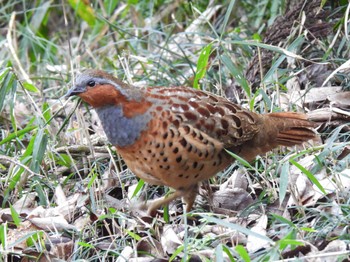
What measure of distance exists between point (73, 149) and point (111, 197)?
65 cm

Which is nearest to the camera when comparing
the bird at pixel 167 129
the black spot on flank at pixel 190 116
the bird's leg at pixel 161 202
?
the bird at pixel 167 129

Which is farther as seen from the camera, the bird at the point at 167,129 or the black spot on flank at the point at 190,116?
the black spot on flank at the point at 190,116

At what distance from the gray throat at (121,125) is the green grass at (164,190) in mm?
407

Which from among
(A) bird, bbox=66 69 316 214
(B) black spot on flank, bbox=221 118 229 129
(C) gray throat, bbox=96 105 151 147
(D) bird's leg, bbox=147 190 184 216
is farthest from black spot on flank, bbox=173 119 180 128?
(D) bird's leg, bbox=147 190 184 216

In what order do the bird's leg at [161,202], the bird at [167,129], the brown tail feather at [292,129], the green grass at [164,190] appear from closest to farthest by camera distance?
the green grass at [164,190] → the bird at [167,129] → the bird's leg at [161,202] → the brown tail feather at [292,129]

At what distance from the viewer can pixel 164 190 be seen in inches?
218

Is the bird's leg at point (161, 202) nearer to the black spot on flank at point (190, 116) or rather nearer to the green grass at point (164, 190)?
the green grass at point (164, 190)

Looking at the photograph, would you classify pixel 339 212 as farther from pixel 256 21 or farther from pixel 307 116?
pixel 256 21

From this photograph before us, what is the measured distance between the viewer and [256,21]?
24.3ft

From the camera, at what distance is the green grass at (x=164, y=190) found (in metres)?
4.43

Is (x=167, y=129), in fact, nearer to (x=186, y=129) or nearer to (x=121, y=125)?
(x=186, y=129)

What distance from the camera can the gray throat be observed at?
4715 mm

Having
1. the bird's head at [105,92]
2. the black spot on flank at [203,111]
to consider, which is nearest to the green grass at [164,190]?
the black spot on flank at [203,111]

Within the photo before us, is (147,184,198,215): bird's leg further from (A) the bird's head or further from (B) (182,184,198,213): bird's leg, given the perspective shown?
(A) the bird's head
